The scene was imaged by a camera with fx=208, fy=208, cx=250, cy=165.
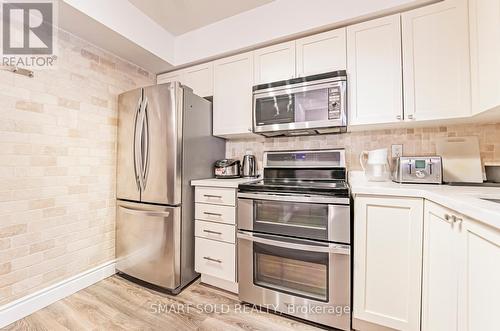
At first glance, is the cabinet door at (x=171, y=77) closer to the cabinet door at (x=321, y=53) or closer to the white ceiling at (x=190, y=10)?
the white ceiling at (x=190, y=10)

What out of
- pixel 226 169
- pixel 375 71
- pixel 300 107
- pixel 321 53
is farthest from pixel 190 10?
pixel 375 71

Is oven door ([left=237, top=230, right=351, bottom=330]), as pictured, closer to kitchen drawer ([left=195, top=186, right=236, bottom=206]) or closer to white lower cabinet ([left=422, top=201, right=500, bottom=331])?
kitchen drawer ([left=195, top=186, right=236, bottom=206])

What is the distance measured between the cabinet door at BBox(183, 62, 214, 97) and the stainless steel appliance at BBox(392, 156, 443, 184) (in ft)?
6.23

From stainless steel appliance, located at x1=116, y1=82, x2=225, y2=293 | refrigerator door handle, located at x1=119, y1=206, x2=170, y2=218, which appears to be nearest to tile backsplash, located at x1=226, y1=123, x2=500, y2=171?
stainless steel appliance, located at x1=116, y1=82, x2=225, y2=293

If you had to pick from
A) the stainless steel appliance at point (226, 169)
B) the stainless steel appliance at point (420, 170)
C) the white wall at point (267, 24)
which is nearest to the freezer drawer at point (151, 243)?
the stainless steel appliance at point (226, 169)

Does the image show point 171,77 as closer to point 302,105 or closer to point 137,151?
point 137,151

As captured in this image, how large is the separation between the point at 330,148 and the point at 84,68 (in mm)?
2392

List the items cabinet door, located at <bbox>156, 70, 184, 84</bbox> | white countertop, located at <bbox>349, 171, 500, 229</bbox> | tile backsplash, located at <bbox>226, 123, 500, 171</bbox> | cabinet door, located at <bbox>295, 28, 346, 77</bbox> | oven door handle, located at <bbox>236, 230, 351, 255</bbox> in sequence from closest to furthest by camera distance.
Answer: white countertop, located at <bbox>349, 171, 500, 229</bbox>, oven door handle, located at <bbox>236, 230, 351, 255</bbox>, tile backsplash, located at <bbox>226, 123, 500, 171</bbox>, cabinet door, located at <bbox>295, 28, 346, 77</bbox>, cabinet door, located at <bbox>156, 70, 184, 84</bbox>

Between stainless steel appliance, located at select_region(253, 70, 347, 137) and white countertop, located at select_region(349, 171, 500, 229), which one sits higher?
stainless steel appliance, located at select_region(253, 70, 347, 137)

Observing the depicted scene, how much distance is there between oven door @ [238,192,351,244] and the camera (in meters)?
1.34

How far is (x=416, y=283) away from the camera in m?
1.21

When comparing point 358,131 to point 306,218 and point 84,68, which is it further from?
point 84,68

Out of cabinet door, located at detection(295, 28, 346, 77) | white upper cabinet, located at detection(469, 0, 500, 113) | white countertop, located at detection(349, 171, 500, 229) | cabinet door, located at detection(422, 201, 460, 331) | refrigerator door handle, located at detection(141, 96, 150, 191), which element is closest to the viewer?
white countertop, located at detection(349, 171, 500, 229)

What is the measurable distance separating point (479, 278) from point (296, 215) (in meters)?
0.87
